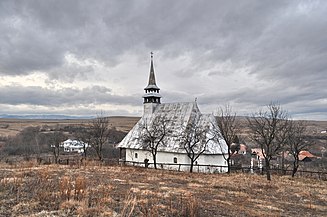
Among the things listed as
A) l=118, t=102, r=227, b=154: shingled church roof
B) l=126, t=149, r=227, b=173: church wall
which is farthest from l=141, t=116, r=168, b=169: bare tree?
l=126, t=149, r=227, b=173: church wall

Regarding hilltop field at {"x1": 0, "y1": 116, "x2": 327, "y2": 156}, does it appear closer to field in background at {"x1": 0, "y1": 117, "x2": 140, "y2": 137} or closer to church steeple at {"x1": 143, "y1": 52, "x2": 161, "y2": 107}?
field in background at {"x1": 0, "y1": 117, "x2": 140, "y2": 137}

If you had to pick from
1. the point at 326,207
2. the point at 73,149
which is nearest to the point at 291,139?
the point at 326,207

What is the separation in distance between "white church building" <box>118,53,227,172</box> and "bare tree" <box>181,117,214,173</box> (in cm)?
12

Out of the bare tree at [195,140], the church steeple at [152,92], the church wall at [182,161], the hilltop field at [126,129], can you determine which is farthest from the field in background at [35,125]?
the bare tree at [195,140]

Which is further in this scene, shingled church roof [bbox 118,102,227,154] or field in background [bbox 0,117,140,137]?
field in background [bbox 0,117,140,137]

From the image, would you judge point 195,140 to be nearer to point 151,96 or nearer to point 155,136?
point 155,136

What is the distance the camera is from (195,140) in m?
29.4

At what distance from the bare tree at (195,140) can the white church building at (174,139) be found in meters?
0.12

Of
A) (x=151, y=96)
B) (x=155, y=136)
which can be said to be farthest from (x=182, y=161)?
(x=151, y=96)

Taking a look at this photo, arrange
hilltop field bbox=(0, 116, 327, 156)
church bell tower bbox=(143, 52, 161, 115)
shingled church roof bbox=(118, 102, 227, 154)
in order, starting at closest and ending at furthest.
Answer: shingled church roof bbox=(118, 102, 227, 154)
church bell tower bbox=(143, 52, 161, 115)
hilltop field bbox=(0, 116, 327, 156)

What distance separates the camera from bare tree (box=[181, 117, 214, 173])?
28.8 metres

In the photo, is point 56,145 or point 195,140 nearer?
point 195,140

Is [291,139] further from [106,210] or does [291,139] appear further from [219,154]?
[106,210]

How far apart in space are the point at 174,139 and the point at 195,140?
4.52 m
